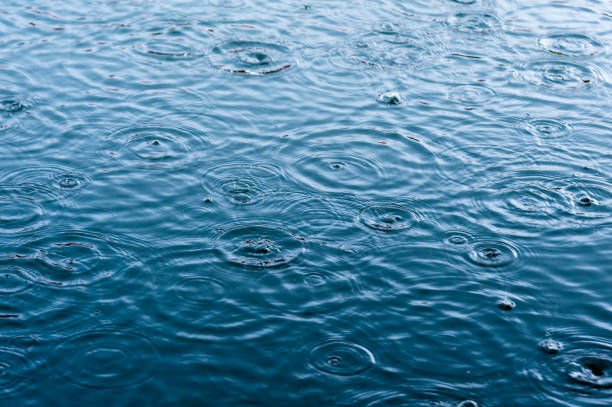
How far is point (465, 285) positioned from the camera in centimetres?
664

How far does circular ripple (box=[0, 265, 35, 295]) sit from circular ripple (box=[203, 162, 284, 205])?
2.05m

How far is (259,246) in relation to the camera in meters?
7.02

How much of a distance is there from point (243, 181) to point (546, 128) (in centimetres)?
373

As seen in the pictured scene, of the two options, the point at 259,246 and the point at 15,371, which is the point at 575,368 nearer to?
the point at 259,246

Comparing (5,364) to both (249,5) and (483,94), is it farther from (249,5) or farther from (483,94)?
(249,5)

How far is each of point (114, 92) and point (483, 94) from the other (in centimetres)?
472

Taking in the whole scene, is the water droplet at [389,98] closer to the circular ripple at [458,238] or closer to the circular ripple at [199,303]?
the circular ripple at [458,238]

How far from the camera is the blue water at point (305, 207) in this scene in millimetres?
5801

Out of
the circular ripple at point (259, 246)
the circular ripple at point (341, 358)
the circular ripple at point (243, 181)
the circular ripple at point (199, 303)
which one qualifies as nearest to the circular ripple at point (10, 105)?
the circular ripple at point (243, 181)

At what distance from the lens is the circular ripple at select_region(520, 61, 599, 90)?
32.3 feet

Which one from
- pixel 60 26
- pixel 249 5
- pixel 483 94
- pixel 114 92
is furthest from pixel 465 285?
pixel 60 26

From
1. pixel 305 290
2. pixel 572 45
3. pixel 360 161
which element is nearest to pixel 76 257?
pixel 305 290

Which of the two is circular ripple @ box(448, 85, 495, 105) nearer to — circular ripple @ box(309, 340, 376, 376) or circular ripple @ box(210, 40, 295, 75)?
circular ripple @ box(210, 40, 295, 75)

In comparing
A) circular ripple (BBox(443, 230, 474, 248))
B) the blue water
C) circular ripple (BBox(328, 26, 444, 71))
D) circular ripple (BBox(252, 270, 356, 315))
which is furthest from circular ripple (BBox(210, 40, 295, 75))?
circular ripple (BBox(252, 270, 356, 315))
